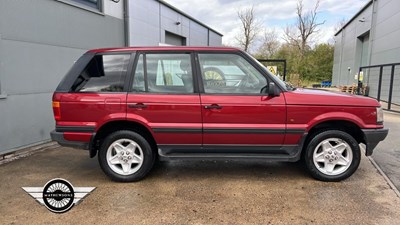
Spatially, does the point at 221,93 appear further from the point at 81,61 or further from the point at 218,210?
the point at 81,61

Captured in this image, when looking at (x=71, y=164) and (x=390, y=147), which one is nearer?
(x=71, y=164)

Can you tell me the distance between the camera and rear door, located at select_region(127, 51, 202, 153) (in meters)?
4.05

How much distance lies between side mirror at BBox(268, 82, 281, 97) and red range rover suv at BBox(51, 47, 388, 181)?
1 centimetres

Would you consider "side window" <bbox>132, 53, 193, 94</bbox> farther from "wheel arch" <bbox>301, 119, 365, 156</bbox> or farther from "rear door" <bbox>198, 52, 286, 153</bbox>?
"wheel arch" <bbox>301, 119, 365, 156</bbox>

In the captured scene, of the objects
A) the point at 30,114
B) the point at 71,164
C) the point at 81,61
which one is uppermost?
the point at 81,61

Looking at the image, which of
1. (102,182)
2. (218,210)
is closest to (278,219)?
(218,210)

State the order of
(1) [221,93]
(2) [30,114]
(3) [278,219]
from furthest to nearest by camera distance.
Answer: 1. (2) [30,114]
2. (1) [221,93]
3. (3) [278,219]

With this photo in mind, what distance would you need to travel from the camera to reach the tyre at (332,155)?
163 inches

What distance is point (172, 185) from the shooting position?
4.16m

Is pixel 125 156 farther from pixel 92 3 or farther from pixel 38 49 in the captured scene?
pixel 92 3

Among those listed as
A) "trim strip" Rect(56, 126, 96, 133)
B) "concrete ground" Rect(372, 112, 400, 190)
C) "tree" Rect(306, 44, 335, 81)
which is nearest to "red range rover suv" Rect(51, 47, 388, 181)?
"trim strip" Rect(56, 126, 96, 133)

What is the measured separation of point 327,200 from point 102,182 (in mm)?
3021

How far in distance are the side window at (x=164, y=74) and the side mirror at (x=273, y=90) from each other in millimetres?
1050

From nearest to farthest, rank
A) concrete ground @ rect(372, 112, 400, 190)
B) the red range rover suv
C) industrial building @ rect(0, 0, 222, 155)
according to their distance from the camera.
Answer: the red range rover suv
concrete ground @ rect(372, 112, 400, 190)
industrial building @ rect(0, 0, 222, 155)
